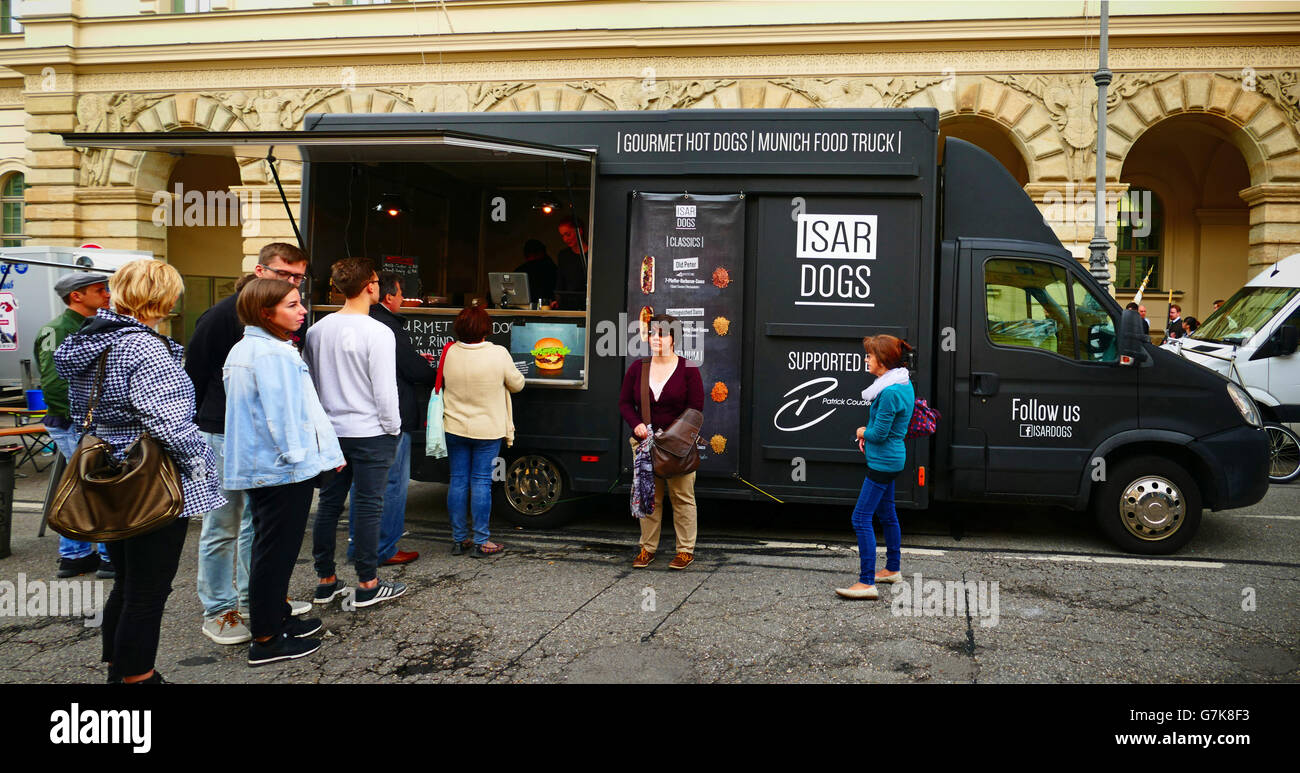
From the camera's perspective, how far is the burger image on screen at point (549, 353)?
730 centimetres

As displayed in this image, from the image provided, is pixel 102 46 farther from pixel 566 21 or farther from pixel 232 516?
pixel 232 516

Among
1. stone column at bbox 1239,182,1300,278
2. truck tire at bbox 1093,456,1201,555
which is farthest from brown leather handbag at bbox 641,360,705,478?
stone column at bbox 1239,182,1300,278

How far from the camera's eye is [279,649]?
14.6 feet

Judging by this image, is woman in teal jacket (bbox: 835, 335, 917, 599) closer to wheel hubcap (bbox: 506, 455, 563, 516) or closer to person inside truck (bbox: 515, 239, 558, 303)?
wheel hubcap (bbox: 506, 455, 563, 516)

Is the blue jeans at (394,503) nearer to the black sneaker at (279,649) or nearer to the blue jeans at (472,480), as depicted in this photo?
the blue jeans at (472,480)

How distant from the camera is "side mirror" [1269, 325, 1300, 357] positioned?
32.1 ft

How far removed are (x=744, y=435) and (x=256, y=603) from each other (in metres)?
3.73

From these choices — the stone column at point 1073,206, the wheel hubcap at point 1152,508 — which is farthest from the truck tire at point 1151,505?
the stone column at point 1073,206

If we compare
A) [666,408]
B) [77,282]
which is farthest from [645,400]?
[77,282]

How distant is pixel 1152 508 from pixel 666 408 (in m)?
3.67

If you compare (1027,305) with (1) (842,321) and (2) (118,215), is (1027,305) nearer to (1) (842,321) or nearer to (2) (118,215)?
(1) (842,321)

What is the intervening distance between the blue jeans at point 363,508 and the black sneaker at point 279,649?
0.78 metres

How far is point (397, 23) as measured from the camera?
19016mm

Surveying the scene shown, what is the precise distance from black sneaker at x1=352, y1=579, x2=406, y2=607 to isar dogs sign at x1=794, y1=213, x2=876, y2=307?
138 inches
